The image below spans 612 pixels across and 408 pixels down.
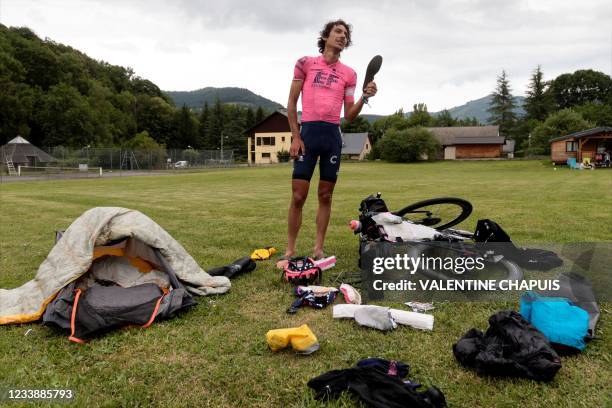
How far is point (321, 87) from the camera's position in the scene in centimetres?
473

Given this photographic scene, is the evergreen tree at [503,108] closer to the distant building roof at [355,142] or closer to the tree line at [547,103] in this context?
the tree line at [547,103]

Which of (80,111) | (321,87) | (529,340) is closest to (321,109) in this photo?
(321,87)

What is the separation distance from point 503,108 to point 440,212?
92558 millimetres

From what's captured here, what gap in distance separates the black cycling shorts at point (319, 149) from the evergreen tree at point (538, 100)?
94.7 metres

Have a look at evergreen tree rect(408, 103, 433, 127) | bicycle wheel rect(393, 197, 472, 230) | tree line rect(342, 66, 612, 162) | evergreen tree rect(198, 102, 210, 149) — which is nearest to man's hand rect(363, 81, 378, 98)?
bicycle wheel rect(393, 197, 472, 230)

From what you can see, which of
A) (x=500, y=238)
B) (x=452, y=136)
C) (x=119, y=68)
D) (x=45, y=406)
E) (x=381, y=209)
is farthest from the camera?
(x=119, y=68)

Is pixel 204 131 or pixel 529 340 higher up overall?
pixel 204 131

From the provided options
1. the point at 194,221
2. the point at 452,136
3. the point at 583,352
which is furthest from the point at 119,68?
the point at 583,352

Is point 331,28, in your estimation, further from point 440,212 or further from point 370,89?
point 440,212

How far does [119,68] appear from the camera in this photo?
11306 cm

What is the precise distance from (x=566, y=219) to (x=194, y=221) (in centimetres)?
707

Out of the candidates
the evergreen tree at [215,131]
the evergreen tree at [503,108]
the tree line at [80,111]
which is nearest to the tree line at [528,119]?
the evergreen tree at [503,108]

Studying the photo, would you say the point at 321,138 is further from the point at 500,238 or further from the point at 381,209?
the point at 500,238

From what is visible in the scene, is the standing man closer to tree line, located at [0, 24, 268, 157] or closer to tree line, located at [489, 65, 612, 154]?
tree line, located at [489, 65, 612, 154]
